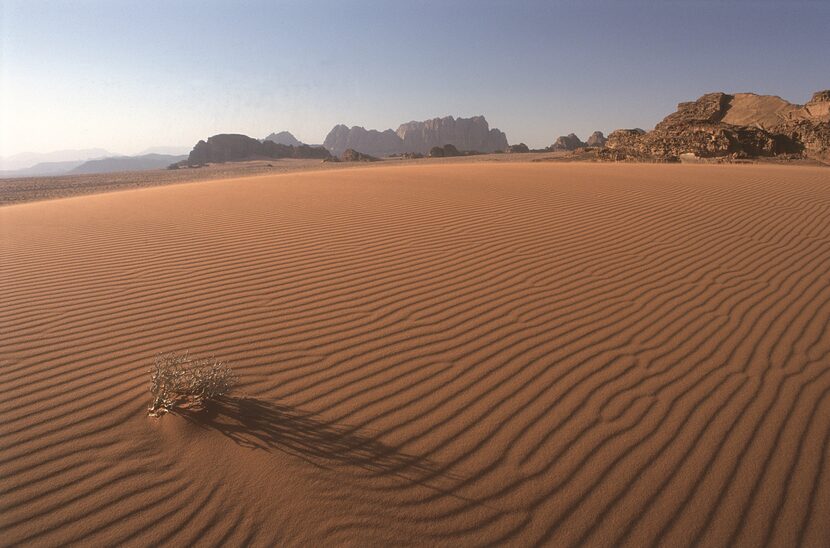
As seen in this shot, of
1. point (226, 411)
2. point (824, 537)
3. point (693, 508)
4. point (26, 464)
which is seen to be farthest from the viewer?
point (226, 411)

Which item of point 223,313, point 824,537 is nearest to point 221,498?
point 223,313

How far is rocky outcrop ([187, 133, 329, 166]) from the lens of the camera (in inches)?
2315

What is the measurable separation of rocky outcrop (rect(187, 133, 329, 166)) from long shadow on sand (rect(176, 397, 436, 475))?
6018 centimetres

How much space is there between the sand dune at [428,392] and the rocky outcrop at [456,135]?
101m

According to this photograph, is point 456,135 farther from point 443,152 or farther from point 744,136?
point 744,136

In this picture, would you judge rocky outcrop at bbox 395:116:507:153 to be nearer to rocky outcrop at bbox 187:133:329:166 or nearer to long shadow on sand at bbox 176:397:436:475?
rocky outcrop at bbox 187:133:329:166

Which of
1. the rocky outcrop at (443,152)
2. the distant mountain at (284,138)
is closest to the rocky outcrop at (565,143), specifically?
the rocky outcrop at (443,152)

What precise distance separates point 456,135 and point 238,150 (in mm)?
56869

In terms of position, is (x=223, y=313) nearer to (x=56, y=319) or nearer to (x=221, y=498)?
(x=56, y=319)

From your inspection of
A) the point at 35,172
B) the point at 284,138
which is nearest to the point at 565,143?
the point at 284,138

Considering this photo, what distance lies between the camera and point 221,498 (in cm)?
227

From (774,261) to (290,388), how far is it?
593 centimetres

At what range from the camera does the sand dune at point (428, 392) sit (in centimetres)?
220

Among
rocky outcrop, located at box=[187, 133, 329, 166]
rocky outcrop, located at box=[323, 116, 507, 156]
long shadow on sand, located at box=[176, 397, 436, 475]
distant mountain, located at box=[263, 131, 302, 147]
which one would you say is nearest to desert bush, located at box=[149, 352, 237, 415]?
long shadow on sand, located at box=[176, 397, 436, 475]
